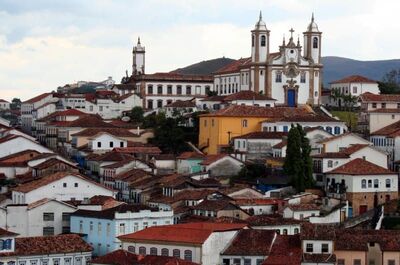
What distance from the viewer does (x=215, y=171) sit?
64625mm

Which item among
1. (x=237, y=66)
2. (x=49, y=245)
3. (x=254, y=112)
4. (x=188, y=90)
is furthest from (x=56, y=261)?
(x=188, y=90)

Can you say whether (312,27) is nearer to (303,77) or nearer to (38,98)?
(303,77)

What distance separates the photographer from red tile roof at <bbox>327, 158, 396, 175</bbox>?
59625 mm

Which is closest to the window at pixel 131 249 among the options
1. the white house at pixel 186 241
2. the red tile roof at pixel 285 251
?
the white house at pixel 186 241

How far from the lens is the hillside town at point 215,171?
46.5 meters

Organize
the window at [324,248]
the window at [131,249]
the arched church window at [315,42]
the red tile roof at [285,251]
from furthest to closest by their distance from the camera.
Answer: the arched church window at [315,42] → the window at [131,249] → the window at [324,248] → the red tile roof at [285,251]

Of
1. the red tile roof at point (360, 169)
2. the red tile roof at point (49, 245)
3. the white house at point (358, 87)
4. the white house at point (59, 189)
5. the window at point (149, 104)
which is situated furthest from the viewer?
the window at point (149, 104)

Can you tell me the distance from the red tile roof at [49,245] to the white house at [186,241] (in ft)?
5.59

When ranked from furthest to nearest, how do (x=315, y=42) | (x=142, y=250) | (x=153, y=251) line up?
(x=315, y=42) < (x=142, y=250) < (x=153, y=251)

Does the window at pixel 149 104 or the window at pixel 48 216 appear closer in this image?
the window at pixel 48 216

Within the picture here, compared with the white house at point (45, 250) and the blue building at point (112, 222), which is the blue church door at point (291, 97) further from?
the white house at point (45, 250)

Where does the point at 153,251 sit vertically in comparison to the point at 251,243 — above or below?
below

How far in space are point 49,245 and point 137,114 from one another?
3884 cm

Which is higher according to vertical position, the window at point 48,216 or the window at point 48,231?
the window at point 48,216
